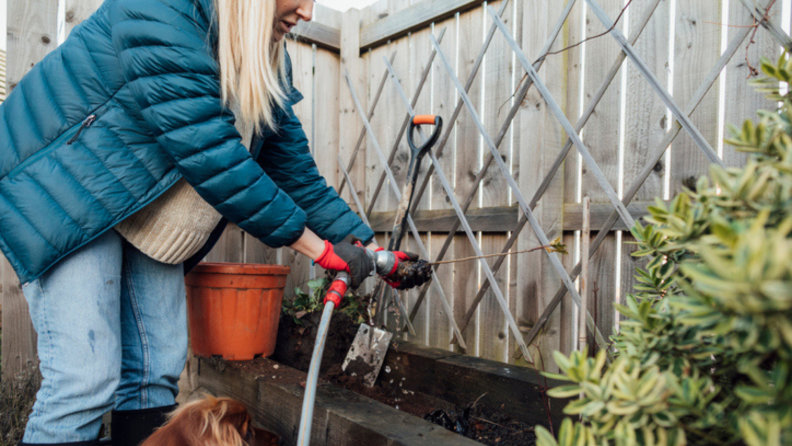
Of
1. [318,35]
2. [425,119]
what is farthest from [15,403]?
[318,35]

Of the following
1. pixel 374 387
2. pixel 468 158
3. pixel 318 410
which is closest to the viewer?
pixel 318 410

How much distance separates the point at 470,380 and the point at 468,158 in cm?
106

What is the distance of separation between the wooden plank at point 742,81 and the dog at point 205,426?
5.33ft

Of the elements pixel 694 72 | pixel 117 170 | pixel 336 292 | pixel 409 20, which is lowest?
pixel 336 292

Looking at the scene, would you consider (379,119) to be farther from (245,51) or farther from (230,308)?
(245,51)

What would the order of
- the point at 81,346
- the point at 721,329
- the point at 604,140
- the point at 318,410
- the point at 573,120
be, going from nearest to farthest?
the point at 721,329
the point at 81,346
the point at 318,410
the point at 604,140
the point at 573,120

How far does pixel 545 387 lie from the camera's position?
149cm

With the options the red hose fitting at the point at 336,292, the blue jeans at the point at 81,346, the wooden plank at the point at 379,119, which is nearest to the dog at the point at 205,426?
the blue jeans at the point at 81,346

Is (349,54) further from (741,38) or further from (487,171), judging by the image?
(741,38)

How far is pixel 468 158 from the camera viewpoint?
2.26 meters

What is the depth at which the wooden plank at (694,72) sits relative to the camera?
4.94 feet

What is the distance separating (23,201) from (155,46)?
51cm

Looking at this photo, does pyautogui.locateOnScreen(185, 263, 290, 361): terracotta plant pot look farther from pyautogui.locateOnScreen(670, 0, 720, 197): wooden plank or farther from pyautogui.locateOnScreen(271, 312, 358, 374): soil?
pyautogui.locateOnScreen(670, 0, 720, 197): wooden plank

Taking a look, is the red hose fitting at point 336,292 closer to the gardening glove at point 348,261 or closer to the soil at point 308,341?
the gardening glove at point 348,261
